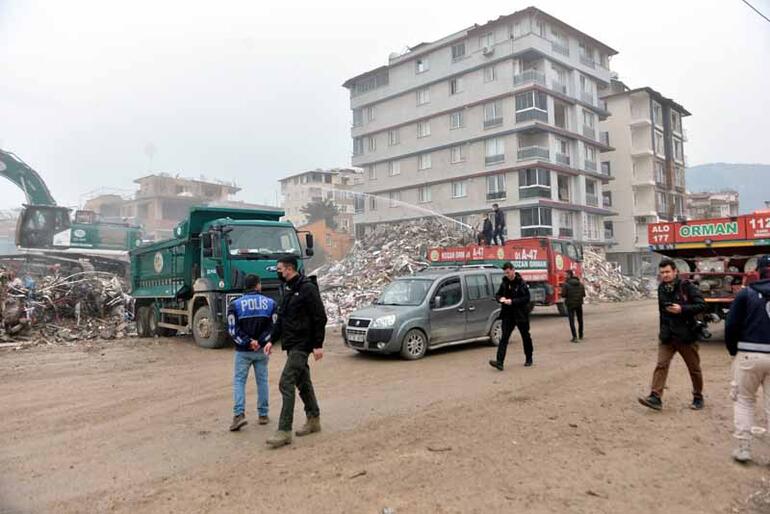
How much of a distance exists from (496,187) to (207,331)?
32049 millimetres

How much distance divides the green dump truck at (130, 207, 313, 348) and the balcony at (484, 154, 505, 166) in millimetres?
30181

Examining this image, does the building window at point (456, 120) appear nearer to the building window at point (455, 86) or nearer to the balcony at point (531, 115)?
the building window at point (455, 86)

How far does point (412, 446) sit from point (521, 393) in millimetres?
2591

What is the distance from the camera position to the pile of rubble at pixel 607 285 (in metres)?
26.9

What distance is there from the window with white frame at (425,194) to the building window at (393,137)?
5504mm

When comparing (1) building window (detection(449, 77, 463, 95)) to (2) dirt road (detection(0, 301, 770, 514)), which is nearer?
(2) dirt road (detection(0, 301, 770, 514))

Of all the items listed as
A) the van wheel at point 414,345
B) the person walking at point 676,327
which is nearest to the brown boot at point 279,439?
the person walking at point 676,327

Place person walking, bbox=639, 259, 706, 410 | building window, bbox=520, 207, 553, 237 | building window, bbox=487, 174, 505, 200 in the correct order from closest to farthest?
1. person walking, bbox=639, 259, 706, 410
2. building window, bbox=520, 207, 553, 237
3. building window, bbox=487, 174, 505, 200

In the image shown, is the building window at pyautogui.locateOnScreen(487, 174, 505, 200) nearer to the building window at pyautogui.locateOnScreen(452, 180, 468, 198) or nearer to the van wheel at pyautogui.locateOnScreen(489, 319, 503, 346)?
the building window at pyautogui.locateOnScreen(452, 180, 468, 198)

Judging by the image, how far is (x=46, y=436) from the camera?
5.67m

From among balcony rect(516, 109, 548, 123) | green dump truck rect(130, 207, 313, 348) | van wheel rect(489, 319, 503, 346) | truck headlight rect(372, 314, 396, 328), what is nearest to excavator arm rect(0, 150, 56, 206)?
green dump truck rect(130, 207, 313, 348)

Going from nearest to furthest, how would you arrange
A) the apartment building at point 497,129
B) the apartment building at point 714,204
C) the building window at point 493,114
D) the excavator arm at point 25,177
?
the excavator arm at point 25,177
the apartment building at point 497,129
the building window at point 493,114
the apartment building at point 714,204

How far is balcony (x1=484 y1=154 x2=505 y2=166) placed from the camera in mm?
40094

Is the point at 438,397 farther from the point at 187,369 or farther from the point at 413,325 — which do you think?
the point at 187,369
